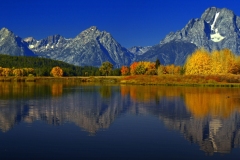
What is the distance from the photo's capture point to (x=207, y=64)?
185250mm

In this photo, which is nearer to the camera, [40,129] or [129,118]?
[40,129]

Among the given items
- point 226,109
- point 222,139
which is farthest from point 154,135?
point 226,109

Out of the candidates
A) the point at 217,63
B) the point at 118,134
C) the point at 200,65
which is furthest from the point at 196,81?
the point at 118,134

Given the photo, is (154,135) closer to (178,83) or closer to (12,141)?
(12,141)

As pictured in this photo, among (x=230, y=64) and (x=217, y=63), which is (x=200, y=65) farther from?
(x=230, y=64)

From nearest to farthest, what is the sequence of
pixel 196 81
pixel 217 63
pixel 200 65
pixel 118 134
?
pixel 118 134
pixel 196 81
pixel 217 63
pixel 200 65

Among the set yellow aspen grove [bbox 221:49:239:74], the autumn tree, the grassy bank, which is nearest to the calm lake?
the grassy bank

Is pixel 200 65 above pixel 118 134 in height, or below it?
above

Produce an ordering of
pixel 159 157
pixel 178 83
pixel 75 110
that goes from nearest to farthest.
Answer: pixel 159 157, pixel 75 110, pixel 178 83

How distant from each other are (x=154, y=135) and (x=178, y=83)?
404 ft

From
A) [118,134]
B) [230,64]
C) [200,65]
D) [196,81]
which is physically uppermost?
[230,64]

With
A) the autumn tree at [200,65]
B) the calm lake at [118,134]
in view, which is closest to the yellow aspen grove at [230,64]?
the autumn tree at [200,65]

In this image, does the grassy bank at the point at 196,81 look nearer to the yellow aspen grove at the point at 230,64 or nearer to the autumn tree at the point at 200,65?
the autumn tree at the point at 200,65

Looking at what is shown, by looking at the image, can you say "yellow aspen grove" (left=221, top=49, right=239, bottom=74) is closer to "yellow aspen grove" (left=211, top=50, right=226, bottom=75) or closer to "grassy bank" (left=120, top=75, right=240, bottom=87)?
"yellow aspen grove" (left=211, top=50, right=226, bottom=75)
